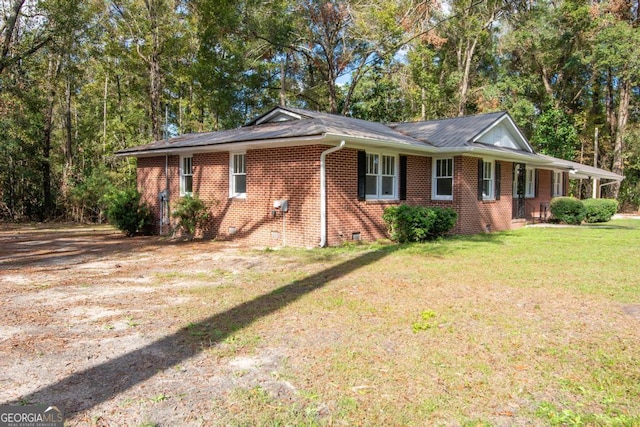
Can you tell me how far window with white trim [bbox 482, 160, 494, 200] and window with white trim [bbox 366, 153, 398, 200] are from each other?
3925 millimetres

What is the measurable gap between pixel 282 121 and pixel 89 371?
11.4 m

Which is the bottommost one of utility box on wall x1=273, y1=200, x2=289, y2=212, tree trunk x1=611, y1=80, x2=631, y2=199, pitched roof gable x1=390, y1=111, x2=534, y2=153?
utility box on wall x1=273, y1=200, x2=289, y2=212

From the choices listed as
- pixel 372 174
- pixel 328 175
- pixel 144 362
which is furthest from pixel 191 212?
pixel 144 362

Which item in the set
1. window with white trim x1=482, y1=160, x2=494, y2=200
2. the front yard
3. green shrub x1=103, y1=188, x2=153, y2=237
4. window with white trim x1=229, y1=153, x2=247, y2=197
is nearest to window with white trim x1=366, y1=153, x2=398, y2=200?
window with white trim x1=229, y1=153, x2=247, y2=197

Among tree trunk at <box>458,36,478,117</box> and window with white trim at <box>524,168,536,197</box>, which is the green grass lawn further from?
tree trunk at <box>458,36,478,117</box>

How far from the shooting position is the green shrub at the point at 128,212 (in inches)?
581

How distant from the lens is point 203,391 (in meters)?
3.32

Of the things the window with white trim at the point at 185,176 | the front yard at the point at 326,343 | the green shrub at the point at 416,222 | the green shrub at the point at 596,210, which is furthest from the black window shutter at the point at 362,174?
the green shrub at the point at 596,210

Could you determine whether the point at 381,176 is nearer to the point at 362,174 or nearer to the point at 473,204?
the point at 362,174

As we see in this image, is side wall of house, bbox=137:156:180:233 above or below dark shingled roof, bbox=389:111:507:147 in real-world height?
below

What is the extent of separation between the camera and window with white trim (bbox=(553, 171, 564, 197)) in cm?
2317

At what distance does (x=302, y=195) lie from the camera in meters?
11.2

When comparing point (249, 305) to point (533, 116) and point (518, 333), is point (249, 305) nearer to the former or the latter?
point (518, 333)

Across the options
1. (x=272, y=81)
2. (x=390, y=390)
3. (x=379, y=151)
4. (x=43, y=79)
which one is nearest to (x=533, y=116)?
(x=272, y=81)
